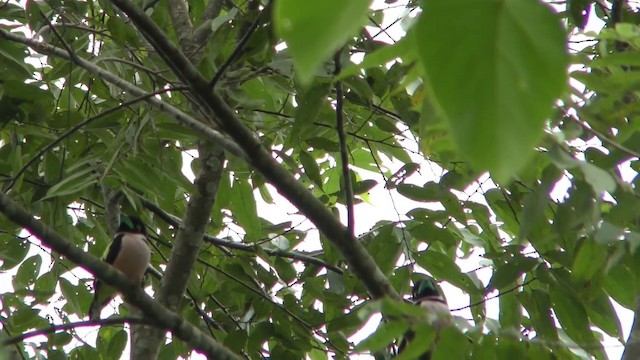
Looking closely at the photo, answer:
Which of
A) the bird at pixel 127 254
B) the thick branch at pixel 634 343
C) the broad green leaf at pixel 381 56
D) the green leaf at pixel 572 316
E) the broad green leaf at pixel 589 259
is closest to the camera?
the broad green leaf at pixel 381 56

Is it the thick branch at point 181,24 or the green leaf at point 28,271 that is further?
the green leaf at point 28,271

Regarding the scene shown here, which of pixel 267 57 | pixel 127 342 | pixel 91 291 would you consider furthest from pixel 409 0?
pixel 91 291

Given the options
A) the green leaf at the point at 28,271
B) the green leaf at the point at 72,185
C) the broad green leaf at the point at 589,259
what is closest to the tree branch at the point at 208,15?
the green leaf at the point at 72,185

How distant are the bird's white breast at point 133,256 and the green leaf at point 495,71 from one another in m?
3.57

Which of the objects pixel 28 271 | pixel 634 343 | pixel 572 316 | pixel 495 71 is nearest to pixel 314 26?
pixel 495 71

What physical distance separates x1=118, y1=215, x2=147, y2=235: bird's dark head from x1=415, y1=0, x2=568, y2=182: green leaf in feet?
11.9

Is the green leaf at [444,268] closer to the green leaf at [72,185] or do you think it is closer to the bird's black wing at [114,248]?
the green leaf at [72,185]

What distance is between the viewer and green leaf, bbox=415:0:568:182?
61cm

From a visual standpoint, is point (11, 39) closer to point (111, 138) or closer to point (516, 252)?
point (111, 138)

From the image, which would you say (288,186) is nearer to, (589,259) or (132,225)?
(589,259)

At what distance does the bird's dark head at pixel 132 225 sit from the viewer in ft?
13.6

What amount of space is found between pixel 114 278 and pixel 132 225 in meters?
1.79

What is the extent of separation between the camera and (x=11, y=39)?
304 centimetres

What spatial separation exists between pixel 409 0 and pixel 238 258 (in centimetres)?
140
